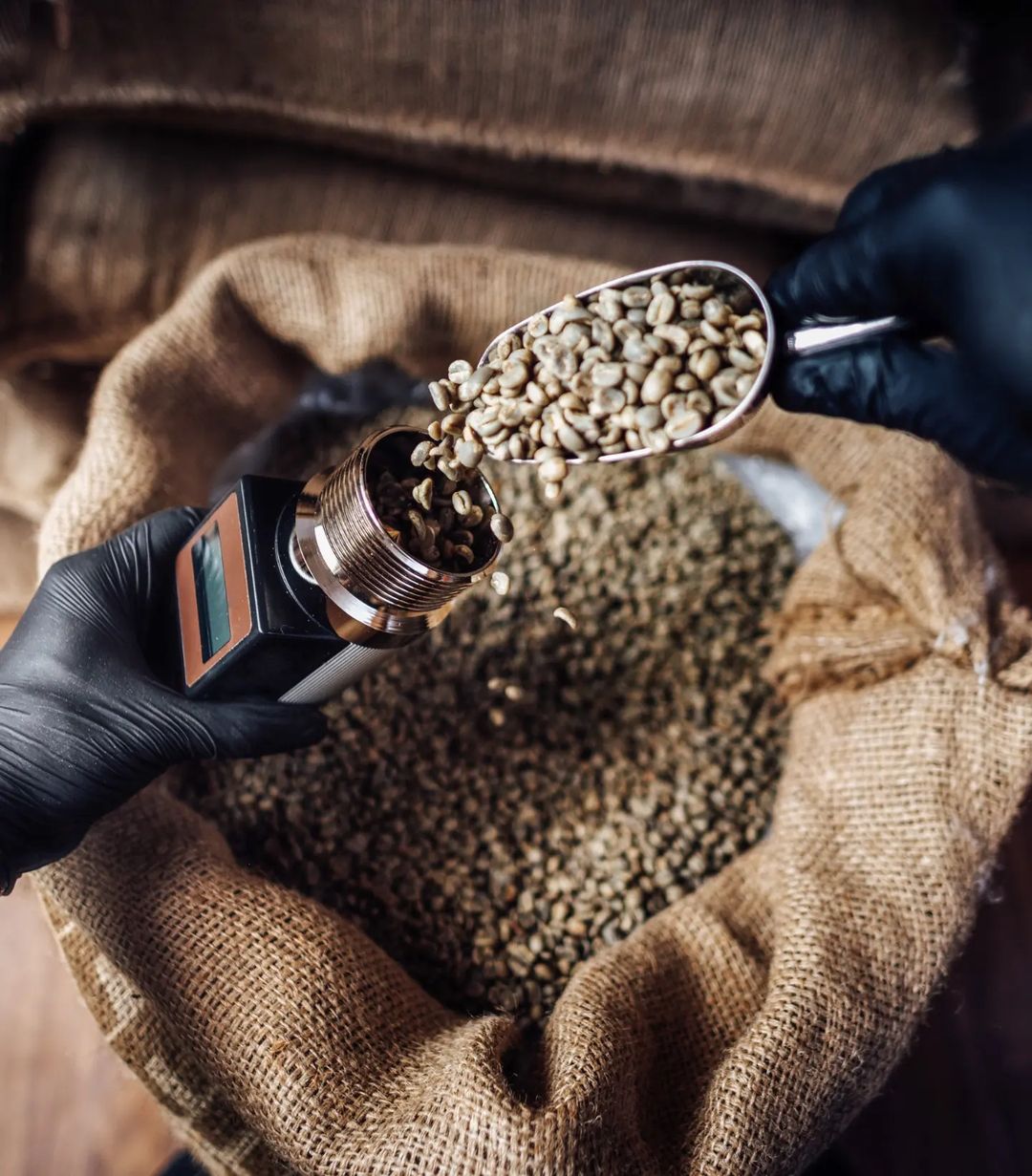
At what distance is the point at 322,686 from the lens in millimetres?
957

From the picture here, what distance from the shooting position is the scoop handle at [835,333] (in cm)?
88

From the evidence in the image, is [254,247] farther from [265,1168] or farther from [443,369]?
[265,1168]

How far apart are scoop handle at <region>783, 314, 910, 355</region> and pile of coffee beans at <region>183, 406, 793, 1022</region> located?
0.45m

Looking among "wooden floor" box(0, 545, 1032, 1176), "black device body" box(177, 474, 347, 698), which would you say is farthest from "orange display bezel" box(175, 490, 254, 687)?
"wooden floor" box(0, 545, 1032, 1176)

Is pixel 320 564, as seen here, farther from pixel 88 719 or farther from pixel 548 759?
pixel 548 759

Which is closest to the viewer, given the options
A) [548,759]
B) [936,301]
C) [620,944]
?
[936,301]

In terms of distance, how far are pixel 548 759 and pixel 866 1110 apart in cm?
62

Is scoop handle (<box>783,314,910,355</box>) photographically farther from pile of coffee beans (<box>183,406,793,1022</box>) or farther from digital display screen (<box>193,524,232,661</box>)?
digital display screen (<box>193,524,232,661</box>)

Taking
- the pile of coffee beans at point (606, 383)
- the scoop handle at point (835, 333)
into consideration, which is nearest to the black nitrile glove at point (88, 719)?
the pile of coffee beans at point (606, 383)

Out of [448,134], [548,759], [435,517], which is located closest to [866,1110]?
[548,759]

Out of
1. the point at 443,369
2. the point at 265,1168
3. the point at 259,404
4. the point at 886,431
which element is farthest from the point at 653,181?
the point at 265,1168

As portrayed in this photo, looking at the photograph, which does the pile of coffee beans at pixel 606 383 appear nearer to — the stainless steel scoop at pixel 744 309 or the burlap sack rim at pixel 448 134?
the stainless steel scoop at pixel 744 309

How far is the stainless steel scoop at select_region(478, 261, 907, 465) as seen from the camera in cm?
83

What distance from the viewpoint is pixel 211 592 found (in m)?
0.92
